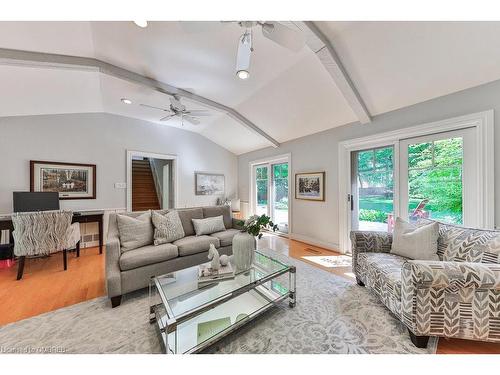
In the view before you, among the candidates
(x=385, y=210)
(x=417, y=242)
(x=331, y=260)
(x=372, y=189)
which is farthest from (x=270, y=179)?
(x=417, y=242)

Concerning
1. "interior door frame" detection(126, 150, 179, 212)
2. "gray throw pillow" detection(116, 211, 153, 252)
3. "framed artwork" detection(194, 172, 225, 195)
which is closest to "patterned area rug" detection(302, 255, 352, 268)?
"gray throw pillow" detection(116, 211, 153, 252)

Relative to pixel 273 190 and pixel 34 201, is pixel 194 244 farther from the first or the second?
pixel 273 190

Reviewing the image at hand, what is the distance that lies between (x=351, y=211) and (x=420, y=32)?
2.44m

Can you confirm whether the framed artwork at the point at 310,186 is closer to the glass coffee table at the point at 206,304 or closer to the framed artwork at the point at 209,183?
the glass coffee table at the point at 206,304

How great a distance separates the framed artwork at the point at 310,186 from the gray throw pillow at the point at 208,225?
194cm

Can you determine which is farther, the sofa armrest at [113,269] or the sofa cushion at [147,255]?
the sofa cushion at [147,255]

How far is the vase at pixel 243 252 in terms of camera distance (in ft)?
6.27

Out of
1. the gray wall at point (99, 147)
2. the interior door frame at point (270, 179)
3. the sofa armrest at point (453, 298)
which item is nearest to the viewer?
the sofa armrest at point (453, 298)

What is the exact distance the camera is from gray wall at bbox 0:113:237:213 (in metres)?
3.25

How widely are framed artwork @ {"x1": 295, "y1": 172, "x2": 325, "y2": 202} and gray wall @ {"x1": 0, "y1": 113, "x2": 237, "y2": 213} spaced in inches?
102

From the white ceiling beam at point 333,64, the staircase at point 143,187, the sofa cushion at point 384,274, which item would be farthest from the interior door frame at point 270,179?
the staircase at point 143,187

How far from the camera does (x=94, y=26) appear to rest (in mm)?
1884

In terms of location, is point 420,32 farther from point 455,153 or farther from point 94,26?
point 94,26

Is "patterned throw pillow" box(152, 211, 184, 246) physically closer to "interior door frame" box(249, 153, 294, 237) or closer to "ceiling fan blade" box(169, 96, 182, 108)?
"ceiling fan blade" box(169, 96, 182, 108)
